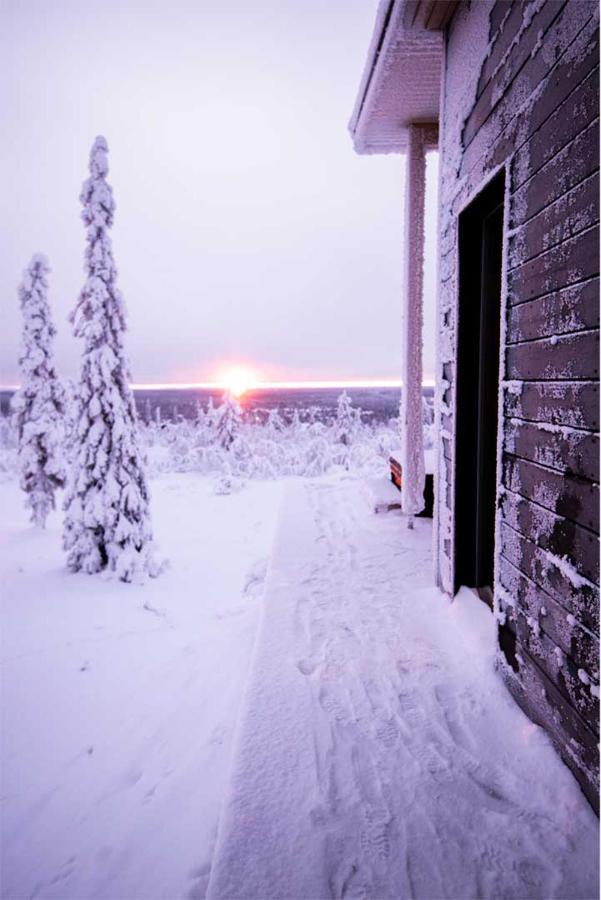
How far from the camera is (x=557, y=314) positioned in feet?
5.52

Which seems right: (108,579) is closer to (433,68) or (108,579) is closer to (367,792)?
Answer: (367,792)

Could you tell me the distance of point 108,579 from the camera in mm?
10383

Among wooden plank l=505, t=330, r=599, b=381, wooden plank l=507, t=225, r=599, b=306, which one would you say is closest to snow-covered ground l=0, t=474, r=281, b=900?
wooden plank l=505, t=330, r=599, b=381

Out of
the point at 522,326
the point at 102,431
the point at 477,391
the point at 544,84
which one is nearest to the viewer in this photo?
the point at 544,84

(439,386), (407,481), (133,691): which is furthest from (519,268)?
(133,691)

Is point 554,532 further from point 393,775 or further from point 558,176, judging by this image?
point 558,176

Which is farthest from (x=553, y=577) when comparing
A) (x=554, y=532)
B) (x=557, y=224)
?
(x=557, y=224)

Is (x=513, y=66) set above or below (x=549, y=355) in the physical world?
above

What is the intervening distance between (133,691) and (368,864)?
15.0 feet

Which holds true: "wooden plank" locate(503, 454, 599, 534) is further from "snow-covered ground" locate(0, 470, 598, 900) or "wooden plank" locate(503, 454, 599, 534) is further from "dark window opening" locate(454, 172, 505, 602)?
"snow-covered ground" locate(0, 470, 598, 900)

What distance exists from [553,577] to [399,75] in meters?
3.77

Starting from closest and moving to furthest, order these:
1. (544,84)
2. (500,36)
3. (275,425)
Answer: (544,84), (500,36), (275,425)

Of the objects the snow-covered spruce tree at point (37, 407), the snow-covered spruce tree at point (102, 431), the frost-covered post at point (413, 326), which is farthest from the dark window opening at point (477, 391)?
the snow-covered spruce tree at point (37, 407)

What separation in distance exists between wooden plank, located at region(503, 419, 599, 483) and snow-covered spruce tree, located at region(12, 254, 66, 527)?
1558 cm
